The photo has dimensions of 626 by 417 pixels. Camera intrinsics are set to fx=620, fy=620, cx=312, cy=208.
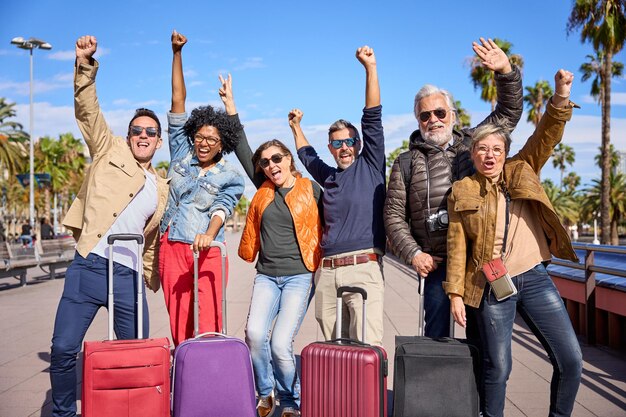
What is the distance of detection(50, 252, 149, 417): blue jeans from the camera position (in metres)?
3.80

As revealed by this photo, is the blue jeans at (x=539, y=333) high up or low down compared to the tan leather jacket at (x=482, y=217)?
down

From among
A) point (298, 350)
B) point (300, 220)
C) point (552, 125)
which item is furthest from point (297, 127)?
point (298, 350)

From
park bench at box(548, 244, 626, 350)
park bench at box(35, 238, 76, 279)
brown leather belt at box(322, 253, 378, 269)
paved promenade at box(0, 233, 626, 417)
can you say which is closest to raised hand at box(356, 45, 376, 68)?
brown leather belt at box(322, 253, 378, 269)

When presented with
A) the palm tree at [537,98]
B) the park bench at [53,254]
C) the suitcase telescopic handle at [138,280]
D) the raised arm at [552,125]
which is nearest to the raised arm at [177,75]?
the suitcase telescopic handle at [138,280]

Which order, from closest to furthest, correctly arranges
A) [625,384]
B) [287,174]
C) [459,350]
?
[459,350]
[287,174]
[625,384]

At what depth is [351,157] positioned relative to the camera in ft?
14.2

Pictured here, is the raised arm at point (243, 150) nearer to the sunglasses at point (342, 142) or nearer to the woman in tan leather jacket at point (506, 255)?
the sunglasses at point (342, 142)

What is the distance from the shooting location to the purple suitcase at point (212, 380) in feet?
11.7

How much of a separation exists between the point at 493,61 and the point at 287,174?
165cm

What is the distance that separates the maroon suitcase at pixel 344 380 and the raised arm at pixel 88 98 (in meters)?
2.03

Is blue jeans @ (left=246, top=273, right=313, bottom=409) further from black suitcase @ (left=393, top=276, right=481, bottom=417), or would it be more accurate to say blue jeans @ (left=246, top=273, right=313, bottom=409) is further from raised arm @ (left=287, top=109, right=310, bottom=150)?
raised arm @ (left=287, top=109, right=310, bottom=150)

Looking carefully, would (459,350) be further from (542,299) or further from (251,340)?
(251,340)

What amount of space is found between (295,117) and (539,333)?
8.36 ft

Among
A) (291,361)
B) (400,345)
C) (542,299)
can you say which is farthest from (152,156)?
(542,299)
